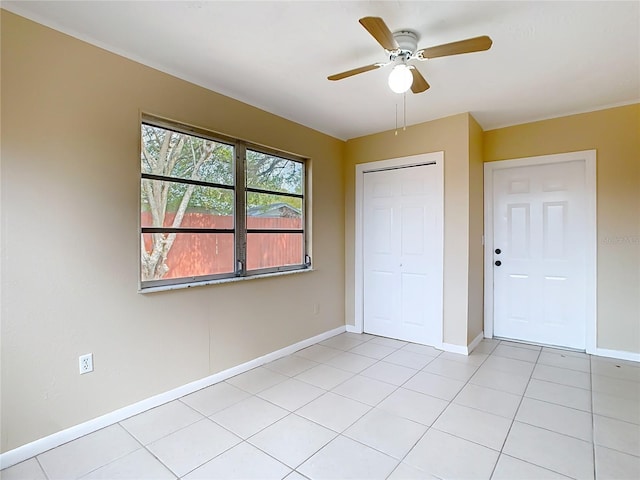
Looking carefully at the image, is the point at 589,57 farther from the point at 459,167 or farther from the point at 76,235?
the point at 76,235

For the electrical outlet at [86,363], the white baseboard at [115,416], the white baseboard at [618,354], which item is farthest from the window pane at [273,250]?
the white baseboard at [618,354]

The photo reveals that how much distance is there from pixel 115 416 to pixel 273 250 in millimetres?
1842

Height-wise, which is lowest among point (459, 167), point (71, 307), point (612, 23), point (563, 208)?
point (71, 307)

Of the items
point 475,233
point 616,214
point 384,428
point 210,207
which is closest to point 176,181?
point 210,207

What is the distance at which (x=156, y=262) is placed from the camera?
2.48 m

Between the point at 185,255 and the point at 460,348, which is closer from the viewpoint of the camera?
the point at 185,255

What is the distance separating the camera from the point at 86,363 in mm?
2090

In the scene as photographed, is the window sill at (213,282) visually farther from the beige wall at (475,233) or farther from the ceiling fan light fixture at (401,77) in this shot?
the ceiling fan light fixture at (401,77)

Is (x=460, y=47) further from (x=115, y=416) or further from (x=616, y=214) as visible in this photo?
(x=115, y=416)

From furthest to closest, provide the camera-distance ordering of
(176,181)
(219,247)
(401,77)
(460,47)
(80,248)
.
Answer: (219,247) → (176,181) → (80,248) → (401,77) → (460,47)

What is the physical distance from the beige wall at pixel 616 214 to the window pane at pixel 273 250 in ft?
9.94

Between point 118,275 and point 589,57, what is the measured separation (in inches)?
140

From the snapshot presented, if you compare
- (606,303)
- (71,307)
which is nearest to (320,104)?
(71,307)

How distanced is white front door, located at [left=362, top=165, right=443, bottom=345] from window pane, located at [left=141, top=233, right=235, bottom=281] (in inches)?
73.4
